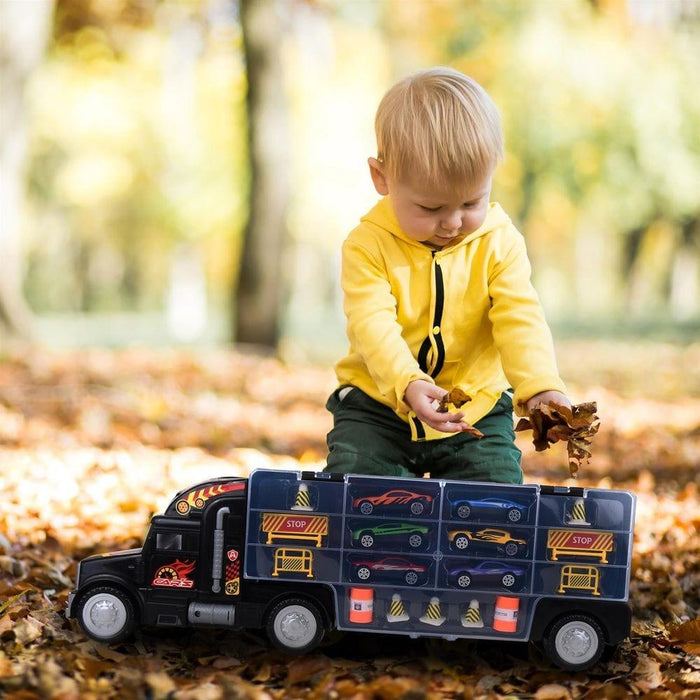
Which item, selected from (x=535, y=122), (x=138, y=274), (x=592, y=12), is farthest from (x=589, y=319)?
(x=138, y=274)

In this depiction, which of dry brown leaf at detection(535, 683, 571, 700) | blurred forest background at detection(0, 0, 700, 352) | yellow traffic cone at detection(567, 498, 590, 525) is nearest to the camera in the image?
dry brown leaf at detection(535, 683, 571, 700)

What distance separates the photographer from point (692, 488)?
5637 mm

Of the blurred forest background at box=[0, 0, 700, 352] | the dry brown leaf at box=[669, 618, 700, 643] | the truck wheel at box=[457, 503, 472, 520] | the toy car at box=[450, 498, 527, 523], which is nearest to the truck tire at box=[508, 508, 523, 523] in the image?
the toy car at box=[450, 498, 527, 523]

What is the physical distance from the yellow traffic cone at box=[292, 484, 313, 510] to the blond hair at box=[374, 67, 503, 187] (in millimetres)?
963

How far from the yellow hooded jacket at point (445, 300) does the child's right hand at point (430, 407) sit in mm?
238

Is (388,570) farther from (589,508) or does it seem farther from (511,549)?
(589,508)

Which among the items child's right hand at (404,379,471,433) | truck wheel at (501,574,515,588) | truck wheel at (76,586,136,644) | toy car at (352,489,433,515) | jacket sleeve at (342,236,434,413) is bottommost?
truck wheel at (76,586,136,644)

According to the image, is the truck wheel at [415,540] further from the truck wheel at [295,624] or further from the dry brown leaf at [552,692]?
the dry brown leaf at [552,692]

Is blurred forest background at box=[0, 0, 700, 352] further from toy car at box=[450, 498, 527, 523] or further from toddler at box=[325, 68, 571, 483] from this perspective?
toy car at box=[450, 498, 527, 523]

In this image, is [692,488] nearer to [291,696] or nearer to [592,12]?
[291,696]

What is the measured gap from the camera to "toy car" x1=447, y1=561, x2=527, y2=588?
2.96m

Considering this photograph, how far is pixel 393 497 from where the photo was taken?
115 inches

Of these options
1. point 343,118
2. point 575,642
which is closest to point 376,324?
point 575,642

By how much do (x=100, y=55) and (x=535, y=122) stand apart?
11548 mm
